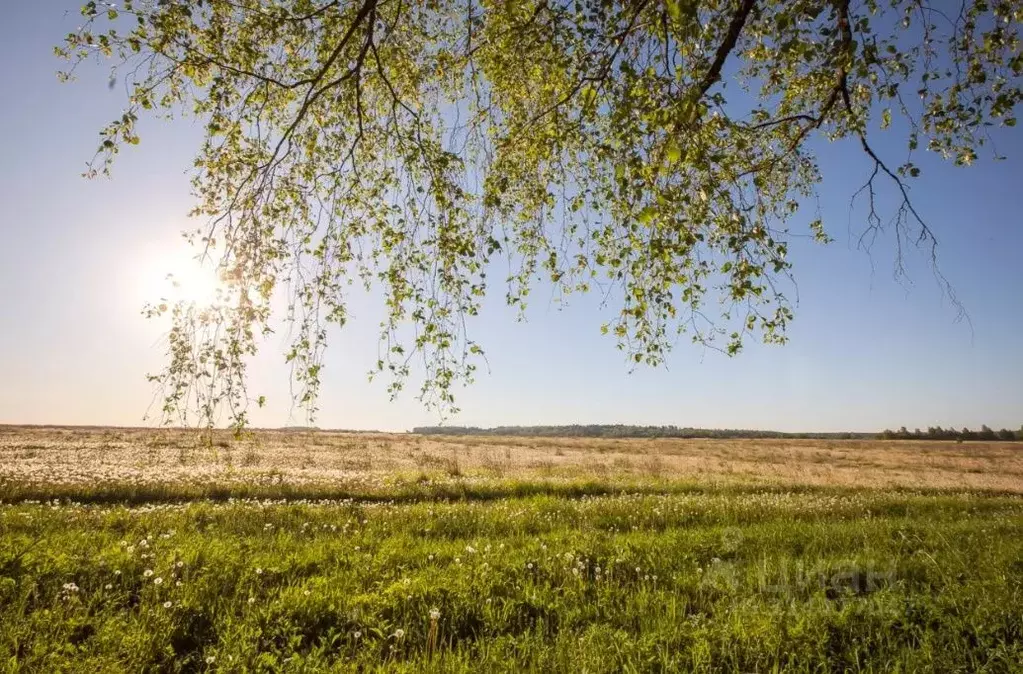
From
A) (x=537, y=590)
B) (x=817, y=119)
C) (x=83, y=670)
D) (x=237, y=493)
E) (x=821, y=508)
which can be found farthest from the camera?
(x=237, y=493)

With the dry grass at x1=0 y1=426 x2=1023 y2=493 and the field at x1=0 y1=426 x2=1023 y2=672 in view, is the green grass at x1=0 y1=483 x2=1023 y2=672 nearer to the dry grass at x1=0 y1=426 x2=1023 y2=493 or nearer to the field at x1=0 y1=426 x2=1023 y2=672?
the field at x1=0 y1=426 x2=1023 y2=672

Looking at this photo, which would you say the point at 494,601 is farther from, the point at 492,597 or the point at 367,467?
the point at 367,467

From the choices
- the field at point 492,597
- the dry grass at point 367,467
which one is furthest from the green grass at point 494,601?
the dry grass at point 367,467

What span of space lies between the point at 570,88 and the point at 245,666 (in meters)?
7.36

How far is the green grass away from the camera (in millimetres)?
4344

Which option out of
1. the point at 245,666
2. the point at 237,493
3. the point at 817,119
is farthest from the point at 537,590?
the point at 237,493

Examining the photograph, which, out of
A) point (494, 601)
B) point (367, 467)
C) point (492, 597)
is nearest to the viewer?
point (494, 601)

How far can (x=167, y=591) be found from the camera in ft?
18.0

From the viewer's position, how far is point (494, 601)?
5664 millimetres

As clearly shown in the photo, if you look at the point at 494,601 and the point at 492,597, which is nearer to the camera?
the point at 494,601

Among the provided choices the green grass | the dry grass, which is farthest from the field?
the dry grass

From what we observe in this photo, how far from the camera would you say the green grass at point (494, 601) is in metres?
4.34

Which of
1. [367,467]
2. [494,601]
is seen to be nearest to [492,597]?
[494,601]

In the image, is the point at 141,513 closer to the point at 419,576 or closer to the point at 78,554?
the point at 78,554
